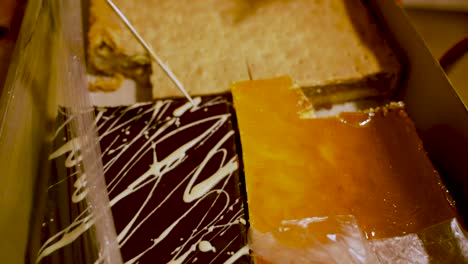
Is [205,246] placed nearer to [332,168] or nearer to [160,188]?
[160,188]

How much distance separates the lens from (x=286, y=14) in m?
2.17

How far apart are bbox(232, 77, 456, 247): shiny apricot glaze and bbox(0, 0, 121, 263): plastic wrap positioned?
55 centimetres

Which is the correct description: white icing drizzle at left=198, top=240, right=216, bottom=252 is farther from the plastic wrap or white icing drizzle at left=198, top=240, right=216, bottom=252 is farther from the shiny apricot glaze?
the plastic wrap

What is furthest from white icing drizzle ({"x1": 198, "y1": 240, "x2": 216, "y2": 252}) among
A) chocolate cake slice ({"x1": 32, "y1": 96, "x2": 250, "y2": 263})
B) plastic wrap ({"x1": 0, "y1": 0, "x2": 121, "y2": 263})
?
plastic wrap ({"x1": 0, "y1": 0, "x2": 121, "y2": 263})

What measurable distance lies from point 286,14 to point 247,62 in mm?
361

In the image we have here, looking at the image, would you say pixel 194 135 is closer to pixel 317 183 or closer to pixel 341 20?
pixel 317 183

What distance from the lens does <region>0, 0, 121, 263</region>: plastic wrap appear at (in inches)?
57.0

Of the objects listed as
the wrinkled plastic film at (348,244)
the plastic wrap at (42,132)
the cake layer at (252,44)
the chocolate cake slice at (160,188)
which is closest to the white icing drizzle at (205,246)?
the chocolate cake slice at (160,188)

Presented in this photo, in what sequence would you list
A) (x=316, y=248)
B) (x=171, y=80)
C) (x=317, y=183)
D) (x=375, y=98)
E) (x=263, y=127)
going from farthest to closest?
(x=375, y=98) < (x=171, y=80) < (x=263, y=127) < (x=317, y=183) < (x=316, y=248)

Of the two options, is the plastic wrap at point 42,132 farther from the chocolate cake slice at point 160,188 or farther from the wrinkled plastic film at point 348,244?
the wrinkled plastic film at point 348,244

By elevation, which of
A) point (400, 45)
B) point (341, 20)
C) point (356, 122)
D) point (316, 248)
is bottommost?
point (316, 248)

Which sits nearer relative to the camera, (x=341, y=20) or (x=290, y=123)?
(x=290, y=123)

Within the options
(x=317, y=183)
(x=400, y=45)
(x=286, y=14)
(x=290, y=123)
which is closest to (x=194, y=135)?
(x=290, y=123)

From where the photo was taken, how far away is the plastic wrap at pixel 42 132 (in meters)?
1.45
